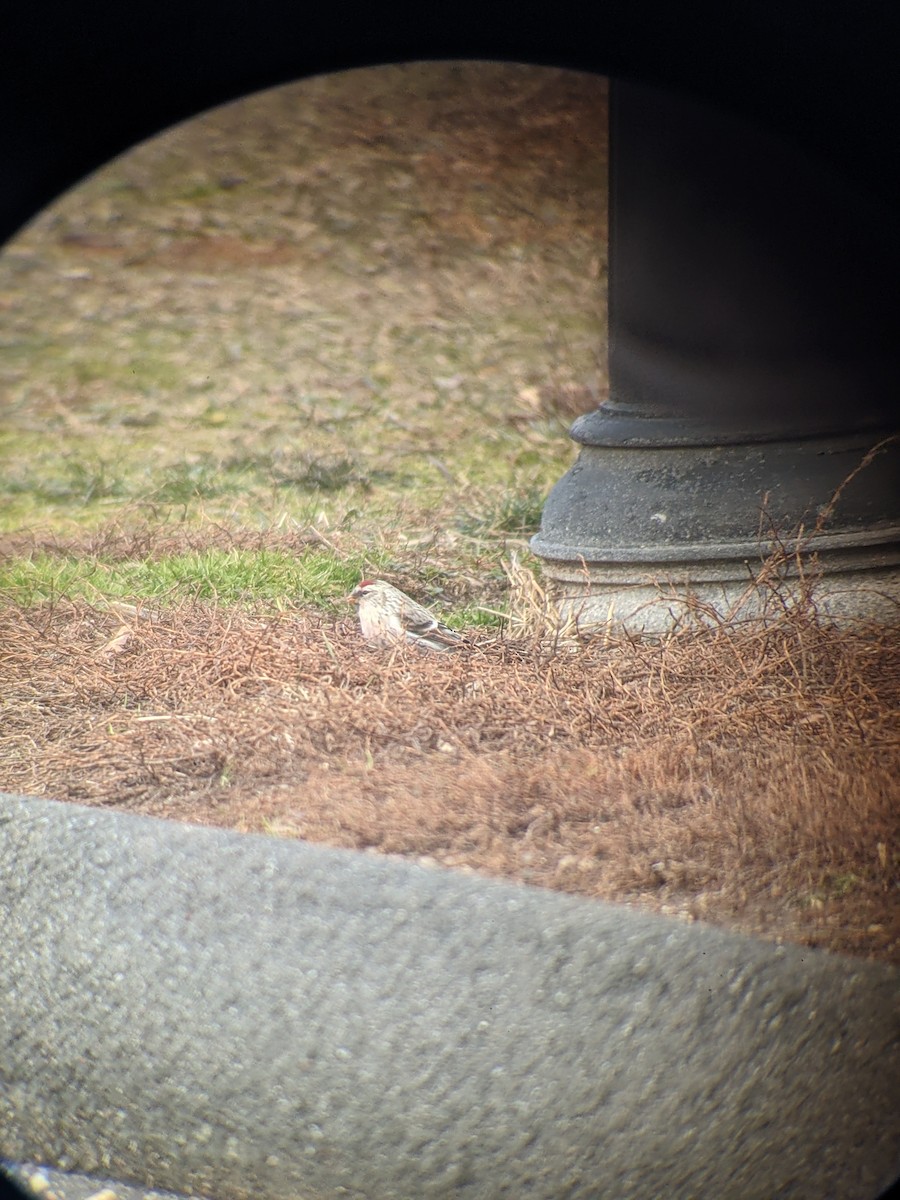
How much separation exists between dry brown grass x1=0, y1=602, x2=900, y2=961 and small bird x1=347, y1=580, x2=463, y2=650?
0.6 inches

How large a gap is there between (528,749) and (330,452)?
35 cm

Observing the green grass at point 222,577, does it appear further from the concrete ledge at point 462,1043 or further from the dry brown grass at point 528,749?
the concrete ledge at point 462,1043

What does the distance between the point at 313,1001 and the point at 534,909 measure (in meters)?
0.20

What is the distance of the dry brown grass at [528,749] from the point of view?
0.82 meters

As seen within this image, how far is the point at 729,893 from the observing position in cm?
81

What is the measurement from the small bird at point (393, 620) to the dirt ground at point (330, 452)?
19mm

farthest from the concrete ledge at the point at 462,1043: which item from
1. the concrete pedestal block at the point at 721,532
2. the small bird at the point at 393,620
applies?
the concrete pedestal block at the point at 721,532

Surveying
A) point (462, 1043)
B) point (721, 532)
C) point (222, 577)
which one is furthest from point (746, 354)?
point (462, 1043)

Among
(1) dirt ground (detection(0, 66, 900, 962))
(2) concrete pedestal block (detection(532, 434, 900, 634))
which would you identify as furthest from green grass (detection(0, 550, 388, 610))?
(2) concrete pedestal block (detection(532, 434, 900, 634))

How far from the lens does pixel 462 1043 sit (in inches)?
31.9

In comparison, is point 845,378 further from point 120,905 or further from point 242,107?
point 120,905

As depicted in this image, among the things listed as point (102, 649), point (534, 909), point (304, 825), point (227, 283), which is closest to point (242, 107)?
point (227, 283)

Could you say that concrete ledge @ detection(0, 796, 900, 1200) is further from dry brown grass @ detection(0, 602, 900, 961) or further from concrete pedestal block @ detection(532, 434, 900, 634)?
concrete pedestal block @ detection(532, 434, 900, 634)

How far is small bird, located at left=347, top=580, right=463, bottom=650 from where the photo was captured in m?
0.96
